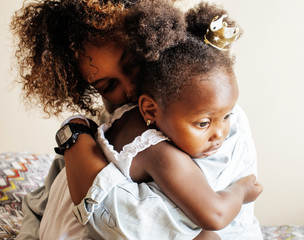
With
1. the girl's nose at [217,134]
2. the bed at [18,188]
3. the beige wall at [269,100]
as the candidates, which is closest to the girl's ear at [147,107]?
the girl's nose at [217,134]

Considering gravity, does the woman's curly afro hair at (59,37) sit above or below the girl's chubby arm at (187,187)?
above

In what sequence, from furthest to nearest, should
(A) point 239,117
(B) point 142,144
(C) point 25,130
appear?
(C) point 25,130 → (A) point 239,117 → (B) point 142,144

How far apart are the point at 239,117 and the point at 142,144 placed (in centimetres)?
37

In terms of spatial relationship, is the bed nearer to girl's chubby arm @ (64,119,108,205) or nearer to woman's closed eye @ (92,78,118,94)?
girl's chubby arm @ (64,119,108,205)

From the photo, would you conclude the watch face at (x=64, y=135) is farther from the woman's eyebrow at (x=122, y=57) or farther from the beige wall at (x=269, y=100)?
the beige wall at (x=269, y=100)

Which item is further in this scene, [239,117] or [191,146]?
[239,117]

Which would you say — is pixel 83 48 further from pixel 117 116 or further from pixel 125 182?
Result: pixel 125 182

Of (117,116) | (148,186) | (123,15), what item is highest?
(123,15)

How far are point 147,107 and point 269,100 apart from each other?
1152 millimetres

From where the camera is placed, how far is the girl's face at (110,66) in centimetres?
92

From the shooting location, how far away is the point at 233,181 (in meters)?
0.97

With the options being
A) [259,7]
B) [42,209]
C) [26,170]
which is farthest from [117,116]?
[259,7]

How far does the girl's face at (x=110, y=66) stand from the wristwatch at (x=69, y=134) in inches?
5.1

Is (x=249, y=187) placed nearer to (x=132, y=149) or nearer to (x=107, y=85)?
(x=132, y=149)
